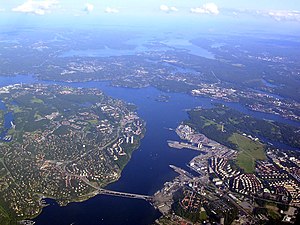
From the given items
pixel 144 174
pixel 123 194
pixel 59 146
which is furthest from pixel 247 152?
pixel 59 146

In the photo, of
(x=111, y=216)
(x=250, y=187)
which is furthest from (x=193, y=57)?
(x=111, y=216)

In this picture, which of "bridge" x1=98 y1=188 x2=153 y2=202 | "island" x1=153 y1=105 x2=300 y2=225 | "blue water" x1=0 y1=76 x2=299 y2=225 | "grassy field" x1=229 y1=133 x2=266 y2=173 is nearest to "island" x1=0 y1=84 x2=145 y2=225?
"bridge" x1=98 y1=188 x2=153 y2=202

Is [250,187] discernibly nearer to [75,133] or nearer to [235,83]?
[75,133]

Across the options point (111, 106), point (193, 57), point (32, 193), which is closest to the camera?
point (32, 193)

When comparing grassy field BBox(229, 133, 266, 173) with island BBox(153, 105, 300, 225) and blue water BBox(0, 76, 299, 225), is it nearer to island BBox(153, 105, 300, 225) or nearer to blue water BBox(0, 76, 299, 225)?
island BBox(153, 105, 300, 225)

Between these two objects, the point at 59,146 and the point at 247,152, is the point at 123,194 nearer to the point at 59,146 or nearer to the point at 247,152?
the point at 59,146

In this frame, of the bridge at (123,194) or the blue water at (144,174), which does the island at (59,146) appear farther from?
the blue water at (144,174)
